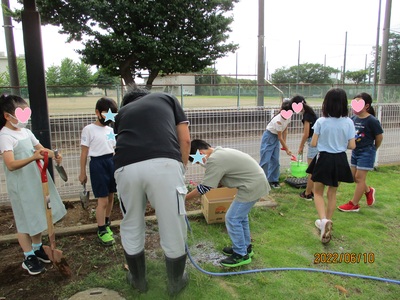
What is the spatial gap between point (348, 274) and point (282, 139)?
2485 mm

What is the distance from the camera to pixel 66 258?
2910 mm

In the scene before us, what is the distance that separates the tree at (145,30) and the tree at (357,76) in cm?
4159

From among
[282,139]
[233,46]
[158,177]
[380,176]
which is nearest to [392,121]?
[380,176]

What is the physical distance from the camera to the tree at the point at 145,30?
10.2 meters

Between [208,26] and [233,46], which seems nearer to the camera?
[208,26]

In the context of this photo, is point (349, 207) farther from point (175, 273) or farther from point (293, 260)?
point (175, 273)

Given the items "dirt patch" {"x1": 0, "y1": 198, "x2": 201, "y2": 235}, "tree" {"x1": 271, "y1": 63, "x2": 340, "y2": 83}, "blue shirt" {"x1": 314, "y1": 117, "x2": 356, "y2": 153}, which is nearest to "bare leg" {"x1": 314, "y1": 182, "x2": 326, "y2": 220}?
"blue shirt" {"x1": 314, "y1": 117, "x2": 356, "y2": 153}

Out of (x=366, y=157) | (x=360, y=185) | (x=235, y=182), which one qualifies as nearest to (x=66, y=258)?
(x=235, y=182)

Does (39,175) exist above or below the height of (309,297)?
above

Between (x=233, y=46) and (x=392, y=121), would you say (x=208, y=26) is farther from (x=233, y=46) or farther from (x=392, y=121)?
(x=392, y=121)

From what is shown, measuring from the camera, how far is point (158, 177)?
2.07 meters

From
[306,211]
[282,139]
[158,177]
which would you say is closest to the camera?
[158,177]

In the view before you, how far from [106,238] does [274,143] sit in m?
2.97

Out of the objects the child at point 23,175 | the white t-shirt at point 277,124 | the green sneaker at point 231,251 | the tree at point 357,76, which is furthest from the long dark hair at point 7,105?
the tree at point 357,76
